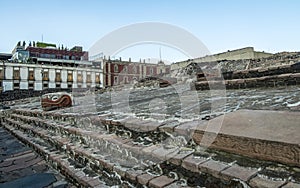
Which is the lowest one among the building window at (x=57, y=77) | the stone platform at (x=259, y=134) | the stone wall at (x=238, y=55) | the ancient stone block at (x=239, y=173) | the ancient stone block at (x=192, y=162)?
the ancient stone block at (x=192, y=162)

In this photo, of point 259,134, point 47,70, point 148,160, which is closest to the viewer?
point 259,134

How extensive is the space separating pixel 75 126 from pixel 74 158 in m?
0.67

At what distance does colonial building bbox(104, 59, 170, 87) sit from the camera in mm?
33141

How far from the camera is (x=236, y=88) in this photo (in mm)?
4258

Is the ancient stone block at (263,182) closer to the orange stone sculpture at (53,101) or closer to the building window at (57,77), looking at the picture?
the orange stone sculpture at (53,101)

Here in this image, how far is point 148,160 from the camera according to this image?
61.4 inches

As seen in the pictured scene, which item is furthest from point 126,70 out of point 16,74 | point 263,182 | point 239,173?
point 263,182

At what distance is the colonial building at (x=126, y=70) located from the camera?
33.1 meters

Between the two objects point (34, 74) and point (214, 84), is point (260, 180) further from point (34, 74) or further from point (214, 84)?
point (34, 74)

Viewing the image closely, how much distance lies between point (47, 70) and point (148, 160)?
30.7 metres

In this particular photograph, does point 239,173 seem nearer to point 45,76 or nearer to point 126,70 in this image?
point 45,76

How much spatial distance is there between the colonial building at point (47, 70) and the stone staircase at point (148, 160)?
93.9 feet

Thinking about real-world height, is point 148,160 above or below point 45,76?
below

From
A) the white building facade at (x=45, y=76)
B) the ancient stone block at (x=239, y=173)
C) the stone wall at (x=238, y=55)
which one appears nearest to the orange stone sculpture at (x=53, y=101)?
the ancient stone block at (x=239, y=173)
